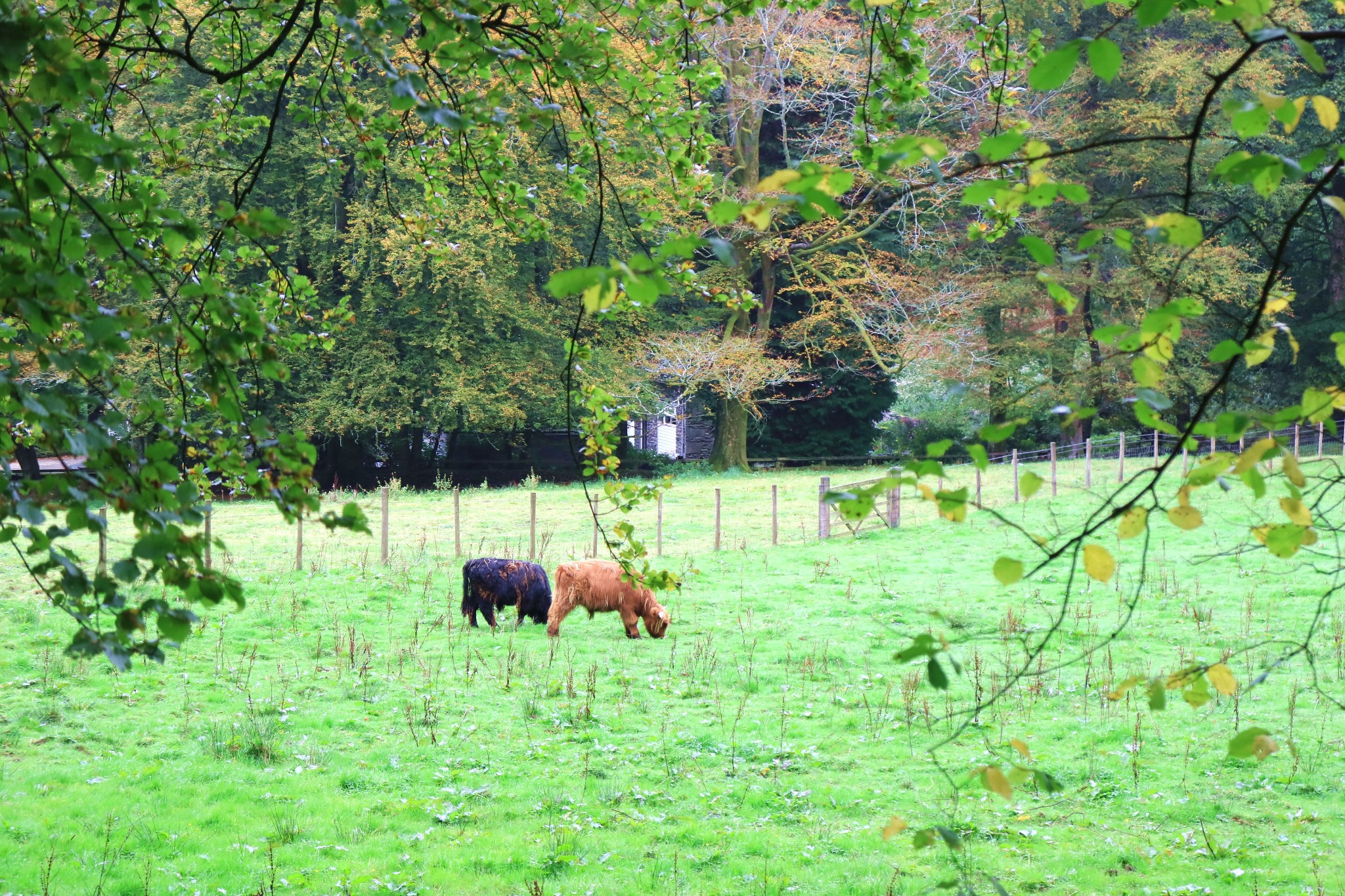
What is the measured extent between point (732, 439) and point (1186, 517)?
3431 cm

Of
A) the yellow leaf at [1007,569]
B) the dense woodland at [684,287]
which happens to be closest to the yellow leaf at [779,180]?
the dense woodland at [684,287]

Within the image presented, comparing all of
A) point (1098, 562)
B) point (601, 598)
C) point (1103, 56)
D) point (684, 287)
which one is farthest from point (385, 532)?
point (1103, 56)

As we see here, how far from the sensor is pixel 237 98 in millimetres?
6344

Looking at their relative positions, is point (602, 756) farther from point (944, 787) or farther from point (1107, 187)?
point (1107, 187)

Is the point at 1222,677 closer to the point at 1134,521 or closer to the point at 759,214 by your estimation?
the point at 1134,521

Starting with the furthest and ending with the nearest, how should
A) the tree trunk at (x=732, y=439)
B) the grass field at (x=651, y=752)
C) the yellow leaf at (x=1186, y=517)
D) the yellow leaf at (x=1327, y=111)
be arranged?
1. the tree trunk at (x=732, y=439)
2. the grass field at (x=651, y=752)
3. the yellow leaf at (x=1186, y=517)
4. the yellow leaf at (x=1327, y=111)

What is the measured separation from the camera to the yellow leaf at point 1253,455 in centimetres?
248

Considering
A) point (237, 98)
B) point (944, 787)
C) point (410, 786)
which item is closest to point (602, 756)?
point (410, 786)

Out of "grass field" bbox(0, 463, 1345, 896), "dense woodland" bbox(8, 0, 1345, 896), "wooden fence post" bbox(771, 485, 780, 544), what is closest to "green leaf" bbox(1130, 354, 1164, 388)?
"dense woodland" bbox(8, 0, 1345, 896)

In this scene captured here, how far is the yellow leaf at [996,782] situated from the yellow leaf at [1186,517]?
2.48ft

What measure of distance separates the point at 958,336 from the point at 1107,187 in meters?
11.1

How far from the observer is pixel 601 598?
14.0 m

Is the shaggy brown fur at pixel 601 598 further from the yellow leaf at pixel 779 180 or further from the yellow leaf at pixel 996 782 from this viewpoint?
the yellow leaf at pixel 779 180

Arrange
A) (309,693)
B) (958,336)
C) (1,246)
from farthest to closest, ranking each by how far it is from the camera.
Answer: (958,336)
(309,693)
(1,246)
